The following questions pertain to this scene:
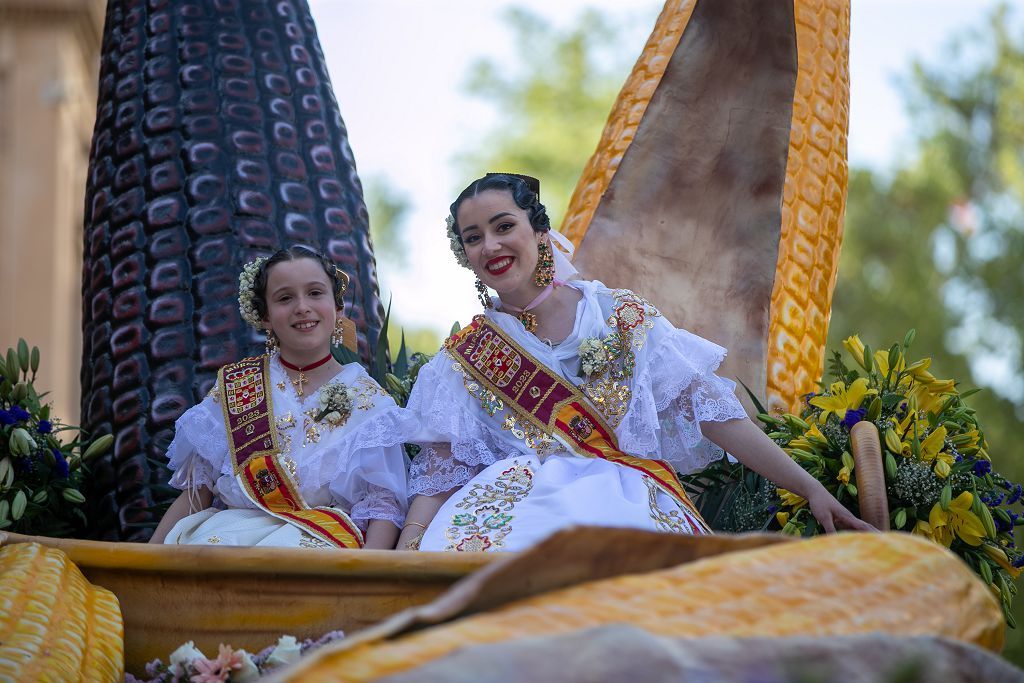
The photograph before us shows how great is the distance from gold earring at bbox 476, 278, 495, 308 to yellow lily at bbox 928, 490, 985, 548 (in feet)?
4.86

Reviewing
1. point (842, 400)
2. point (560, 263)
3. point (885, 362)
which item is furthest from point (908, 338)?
point (560, 263)

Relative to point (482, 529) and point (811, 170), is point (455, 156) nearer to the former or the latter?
point (811, 170)

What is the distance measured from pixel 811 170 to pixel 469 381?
1672mm

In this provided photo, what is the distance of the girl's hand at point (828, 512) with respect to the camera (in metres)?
3.07

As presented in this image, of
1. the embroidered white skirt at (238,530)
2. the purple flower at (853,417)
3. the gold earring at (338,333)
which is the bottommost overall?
the embroidered white skirt at (238,530)

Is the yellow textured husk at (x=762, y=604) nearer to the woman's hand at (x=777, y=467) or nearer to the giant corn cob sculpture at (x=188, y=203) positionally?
the woman's hand at (x=777, y=467)

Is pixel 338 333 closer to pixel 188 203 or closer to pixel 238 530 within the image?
pixel 188 203

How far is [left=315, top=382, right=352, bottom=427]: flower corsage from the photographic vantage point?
3791 millimetres

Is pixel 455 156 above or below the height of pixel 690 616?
above

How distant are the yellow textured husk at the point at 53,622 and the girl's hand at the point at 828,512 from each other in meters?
1.75

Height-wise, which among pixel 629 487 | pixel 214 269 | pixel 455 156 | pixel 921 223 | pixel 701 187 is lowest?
pixel 629 487

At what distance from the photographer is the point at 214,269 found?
4.07m

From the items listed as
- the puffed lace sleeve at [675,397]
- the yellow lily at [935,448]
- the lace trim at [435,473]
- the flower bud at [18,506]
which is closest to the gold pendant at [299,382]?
the lace trim at [435,473]

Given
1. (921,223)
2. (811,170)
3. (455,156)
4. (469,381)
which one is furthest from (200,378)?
(455,156)
